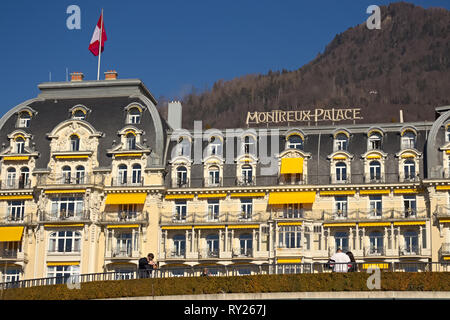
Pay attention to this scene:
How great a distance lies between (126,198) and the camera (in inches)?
2923

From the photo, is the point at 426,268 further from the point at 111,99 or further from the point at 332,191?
the point at 111,99

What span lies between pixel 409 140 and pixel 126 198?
84.3 ft

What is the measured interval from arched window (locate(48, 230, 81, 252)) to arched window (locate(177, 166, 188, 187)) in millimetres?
10073

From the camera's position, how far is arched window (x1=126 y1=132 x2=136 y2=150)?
7619 centimetres

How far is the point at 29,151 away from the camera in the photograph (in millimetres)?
76688

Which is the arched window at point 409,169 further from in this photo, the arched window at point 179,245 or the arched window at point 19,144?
the arched window at point 19,144

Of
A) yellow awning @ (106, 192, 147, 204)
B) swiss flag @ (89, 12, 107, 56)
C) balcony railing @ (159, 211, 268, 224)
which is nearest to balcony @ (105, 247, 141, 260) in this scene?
balcony railing @ (159, 211, 268, 224)

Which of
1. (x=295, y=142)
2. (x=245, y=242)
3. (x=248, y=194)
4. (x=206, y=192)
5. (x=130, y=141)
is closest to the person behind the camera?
(x=245, y=242)

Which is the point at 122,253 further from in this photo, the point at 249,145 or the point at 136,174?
the point at 249,145

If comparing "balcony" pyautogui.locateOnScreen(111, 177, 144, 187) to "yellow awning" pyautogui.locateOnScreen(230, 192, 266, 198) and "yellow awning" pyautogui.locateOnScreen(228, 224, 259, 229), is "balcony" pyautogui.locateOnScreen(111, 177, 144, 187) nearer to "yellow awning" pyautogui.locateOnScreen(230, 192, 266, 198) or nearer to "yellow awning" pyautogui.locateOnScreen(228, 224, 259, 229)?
"yellow awning" pyautogui.locateOnScreen(230, 192, 266, 198)

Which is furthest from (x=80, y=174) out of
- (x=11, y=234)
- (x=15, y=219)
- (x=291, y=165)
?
(x=291, y=165)

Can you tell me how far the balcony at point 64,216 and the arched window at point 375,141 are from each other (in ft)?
85.0
